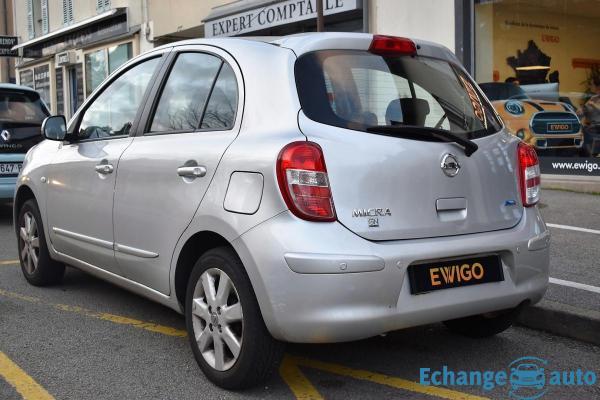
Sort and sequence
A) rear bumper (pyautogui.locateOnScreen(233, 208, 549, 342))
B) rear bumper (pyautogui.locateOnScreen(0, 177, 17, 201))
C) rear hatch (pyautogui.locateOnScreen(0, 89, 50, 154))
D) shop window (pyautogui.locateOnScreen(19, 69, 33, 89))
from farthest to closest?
shop window (pyautogui.locateOnScreen(19, 69, 33, 89))
rear hatch (pyautogui.locateOnScreen(0, 89, 50, 154))
rear bumper (pyautogui.locateOnScreen(0, 177, 17, 201))
rear bumper (pyautogui.locateOnScreen(233, 208, 549, 342))

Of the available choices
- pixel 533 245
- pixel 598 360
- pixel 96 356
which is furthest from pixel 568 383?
pixel 96 356

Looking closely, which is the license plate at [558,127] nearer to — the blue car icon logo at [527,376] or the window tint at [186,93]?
the blue car icon logo at [527,376]

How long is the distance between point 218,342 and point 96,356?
3.00 feet

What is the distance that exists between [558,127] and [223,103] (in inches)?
317

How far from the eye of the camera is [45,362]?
12.2ft

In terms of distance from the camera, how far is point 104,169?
4223mm

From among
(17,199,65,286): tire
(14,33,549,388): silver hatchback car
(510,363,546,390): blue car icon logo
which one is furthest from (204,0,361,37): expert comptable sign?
(510,363,546,390): blue car icon logo

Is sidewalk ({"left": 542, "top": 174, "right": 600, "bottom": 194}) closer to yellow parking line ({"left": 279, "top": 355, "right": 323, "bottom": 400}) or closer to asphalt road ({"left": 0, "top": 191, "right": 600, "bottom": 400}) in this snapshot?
asphalt road ({"left": 0, "top": 191, "right": 600, "bottom": 400})

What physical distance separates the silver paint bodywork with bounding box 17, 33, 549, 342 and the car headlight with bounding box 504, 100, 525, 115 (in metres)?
7.19

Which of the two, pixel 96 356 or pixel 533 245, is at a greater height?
pixel 533 245

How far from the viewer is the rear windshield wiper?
3.16 m

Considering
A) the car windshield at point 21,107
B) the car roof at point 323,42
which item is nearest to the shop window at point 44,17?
the car windshield at point 21,107

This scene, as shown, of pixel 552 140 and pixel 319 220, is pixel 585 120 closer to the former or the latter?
pixel 552 140

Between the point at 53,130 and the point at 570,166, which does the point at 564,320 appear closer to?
the point at 53,130
